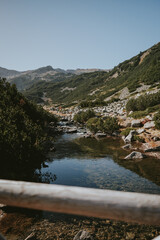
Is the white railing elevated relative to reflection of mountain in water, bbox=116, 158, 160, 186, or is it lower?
elevated

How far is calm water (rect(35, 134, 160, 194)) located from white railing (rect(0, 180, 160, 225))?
883 centimetres

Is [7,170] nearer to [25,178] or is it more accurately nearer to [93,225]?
[25,178]

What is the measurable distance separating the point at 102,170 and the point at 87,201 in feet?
37.2

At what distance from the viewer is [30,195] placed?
4.97 feet

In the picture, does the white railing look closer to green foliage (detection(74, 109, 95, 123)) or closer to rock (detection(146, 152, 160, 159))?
rock (detection(146, 152, 160, 159))

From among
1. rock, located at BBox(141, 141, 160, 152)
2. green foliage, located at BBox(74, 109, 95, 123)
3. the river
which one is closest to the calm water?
the river

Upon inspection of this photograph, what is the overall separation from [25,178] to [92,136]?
50.5ft

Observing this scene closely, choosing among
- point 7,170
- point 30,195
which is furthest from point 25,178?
point 30,195

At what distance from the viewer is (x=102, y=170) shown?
12148mm

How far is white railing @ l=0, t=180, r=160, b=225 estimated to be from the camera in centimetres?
132

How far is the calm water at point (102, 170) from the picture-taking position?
32.7ft

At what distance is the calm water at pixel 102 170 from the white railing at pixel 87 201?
8830 millimetres

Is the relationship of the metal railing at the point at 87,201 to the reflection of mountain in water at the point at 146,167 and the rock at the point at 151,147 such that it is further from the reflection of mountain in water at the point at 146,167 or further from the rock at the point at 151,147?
the rock at the point at 151,147

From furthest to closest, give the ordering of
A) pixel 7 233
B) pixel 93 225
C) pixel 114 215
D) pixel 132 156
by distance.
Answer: pixel 132 156
pixel 93 225
pixel 7 233
pixel 114 215
